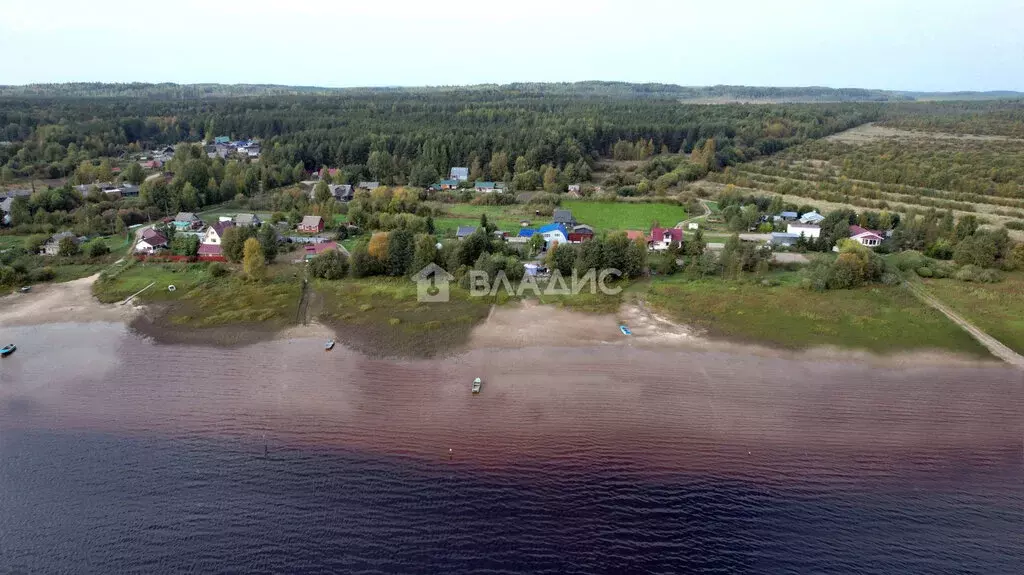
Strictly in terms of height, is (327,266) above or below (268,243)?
below

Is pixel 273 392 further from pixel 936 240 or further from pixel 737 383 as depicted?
pixel 936 240

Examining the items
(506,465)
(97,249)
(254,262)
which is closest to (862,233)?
(506,465)

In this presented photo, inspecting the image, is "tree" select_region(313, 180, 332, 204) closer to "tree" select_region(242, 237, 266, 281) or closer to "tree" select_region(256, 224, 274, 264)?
"tree" select_region(256, 224, 274, 264)

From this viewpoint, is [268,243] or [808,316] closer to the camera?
[808,316]

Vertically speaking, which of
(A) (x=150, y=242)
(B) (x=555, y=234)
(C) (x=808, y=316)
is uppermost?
(B) (x=555, y=234)

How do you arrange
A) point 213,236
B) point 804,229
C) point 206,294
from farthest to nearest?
point 804,229 < point 213,236 < point 206,294

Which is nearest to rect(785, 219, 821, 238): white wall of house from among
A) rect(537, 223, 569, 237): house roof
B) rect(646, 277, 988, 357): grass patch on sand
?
rect(646, 277, 988, 357): grass patch on sand

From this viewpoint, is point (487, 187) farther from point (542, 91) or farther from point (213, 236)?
point (542, 91)

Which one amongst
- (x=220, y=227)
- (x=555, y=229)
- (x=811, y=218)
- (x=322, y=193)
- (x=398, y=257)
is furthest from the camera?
(x=322, y=193)
